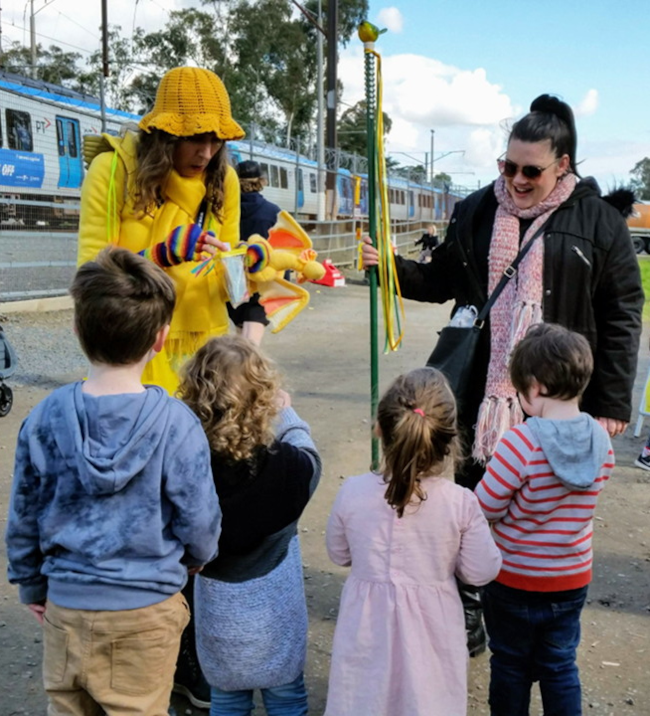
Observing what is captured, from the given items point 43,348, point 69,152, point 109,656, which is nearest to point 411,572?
point 109,656

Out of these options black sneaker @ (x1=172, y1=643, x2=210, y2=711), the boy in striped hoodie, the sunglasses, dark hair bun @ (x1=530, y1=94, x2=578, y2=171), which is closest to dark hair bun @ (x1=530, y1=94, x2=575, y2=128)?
dark hair bun @ (x1=530, y1=94, x2=578, y2=171)

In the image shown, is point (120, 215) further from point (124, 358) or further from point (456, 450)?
point (456, 450)

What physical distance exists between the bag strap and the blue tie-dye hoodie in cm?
138

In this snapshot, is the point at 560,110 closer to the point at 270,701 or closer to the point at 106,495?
the point at 106,495

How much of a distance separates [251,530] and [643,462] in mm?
4207

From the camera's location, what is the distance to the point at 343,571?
3.90 m

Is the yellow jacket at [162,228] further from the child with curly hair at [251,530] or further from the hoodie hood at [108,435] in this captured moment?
the hoodie hood at [108,435]

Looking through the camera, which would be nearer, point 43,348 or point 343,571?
point 343,571

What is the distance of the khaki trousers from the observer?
1.85 m

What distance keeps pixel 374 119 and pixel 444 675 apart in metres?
1.94

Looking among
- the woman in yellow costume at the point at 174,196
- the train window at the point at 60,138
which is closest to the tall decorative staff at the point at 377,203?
the woman in yellow costume at the point at 174,196

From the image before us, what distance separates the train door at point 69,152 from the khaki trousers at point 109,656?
19068mm

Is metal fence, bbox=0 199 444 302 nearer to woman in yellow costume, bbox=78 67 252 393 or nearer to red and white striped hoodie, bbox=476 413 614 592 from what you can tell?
woman in yellow costume, bbox=78 67 252 393

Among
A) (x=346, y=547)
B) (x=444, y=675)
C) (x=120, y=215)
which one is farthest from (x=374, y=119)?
(x=444, y=675)
